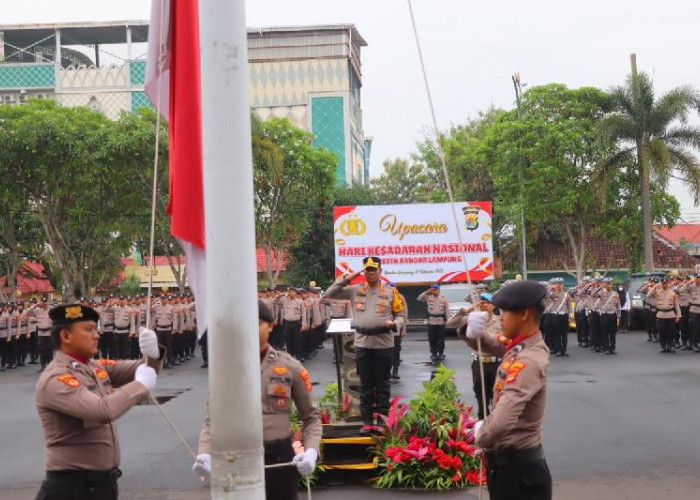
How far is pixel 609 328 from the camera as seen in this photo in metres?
22.7

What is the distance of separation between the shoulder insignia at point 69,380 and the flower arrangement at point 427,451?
450cm

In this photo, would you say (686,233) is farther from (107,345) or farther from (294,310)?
(107,345)

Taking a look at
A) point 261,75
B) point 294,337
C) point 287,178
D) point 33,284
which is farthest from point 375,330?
point 261,75

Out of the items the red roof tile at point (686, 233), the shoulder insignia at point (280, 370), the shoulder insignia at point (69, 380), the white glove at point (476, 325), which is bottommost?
the shoulder insignia at point (280, 370)

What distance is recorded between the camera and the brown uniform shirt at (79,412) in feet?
15.2

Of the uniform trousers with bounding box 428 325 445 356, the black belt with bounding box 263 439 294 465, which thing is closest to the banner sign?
the uniform trousers with bounding box 428 325 445 356

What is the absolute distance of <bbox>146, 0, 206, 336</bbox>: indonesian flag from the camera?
189 inches

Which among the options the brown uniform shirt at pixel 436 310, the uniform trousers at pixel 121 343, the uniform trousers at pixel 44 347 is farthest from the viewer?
the uniform trousers at pixel 121 343

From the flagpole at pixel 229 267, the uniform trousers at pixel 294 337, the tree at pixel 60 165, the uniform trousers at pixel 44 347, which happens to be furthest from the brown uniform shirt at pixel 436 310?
the flagpole at pixel 229 267

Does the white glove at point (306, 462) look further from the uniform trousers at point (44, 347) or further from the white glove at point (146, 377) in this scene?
the uniform trousers at point (44, 347)

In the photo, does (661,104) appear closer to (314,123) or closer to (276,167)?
(276,167)

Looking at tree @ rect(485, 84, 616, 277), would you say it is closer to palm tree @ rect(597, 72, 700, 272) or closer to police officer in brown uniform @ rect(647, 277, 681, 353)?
palm tree @ rect(597, 72, 700, 272)

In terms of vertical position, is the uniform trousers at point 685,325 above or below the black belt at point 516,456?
below

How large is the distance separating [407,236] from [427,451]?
21.5 m
